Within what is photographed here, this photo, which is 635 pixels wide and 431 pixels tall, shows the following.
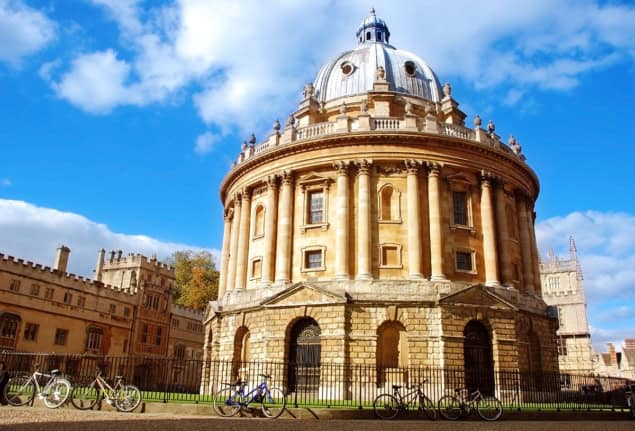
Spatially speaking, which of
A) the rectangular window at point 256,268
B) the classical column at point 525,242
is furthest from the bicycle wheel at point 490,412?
the rectangular window at point 256,268

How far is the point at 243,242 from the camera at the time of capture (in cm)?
3372

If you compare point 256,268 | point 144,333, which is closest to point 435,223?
point 256,268

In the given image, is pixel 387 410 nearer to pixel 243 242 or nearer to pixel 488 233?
pixel 488 233

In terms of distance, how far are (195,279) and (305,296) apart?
41412 millimetres

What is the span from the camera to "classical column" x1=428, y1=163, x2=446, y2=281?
28.2 meters

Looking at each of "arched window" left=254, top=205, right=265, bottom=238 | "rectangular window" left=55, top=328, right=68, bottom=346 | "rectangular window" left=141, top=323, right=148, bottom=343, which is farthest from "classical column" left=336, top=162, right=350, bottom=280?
"rectangular window" left=141, top=323, right=148, bottom=343

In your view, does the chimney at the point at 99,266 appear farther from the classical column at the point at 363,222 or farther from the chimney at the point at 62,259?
the classical column at the point at 363,222

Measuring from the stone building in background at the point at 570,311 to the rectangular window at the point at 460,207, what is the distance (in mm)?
37879

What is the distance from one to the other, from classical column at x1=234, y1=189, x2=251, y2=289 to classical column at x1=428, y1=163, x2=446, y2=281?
37.9 ft

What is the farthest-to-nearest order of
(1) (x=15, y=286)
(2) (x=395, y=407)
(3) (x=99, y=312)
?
(3) (x=99, y=312) < (1) (x=15, y=286) < (2) (x=395, y=407)

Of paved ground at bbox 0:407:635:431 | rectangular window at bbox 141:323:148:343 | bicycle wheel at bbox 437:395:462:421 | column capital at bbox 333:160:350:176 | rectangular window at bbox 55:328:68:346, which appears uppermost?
column capital at bbox 333:160:350:176

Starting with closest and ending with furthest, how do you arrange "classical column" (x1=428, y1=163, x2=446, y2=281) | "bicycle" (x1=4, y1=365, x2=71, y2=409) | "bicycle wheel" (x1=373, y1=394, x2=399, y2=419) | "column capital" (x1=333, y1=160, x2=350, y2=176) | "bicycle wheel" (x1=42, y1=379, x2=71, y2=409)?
"bicycle wheel" (x1=42, y1=379, x2=71, y2=409), "bicycle" (x1=4, y1=365, x2=71, y2=409), "bicycle wheel" (x1=373, y1=394, x2=399, y2=419), "classical column" (x1=428, y1=163, x2=446, y2=281), "column capital" (x1=333, y1=160, x2=350, y2=176)

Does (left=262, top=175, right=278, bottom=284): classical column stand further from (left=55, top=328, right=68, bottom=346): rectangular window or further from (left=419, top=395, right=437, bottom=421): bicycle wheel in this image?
(left=55, top=328, right=68, bottom=346): rectangular window

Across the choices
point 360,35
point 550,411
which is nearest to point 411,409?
point 550,411
